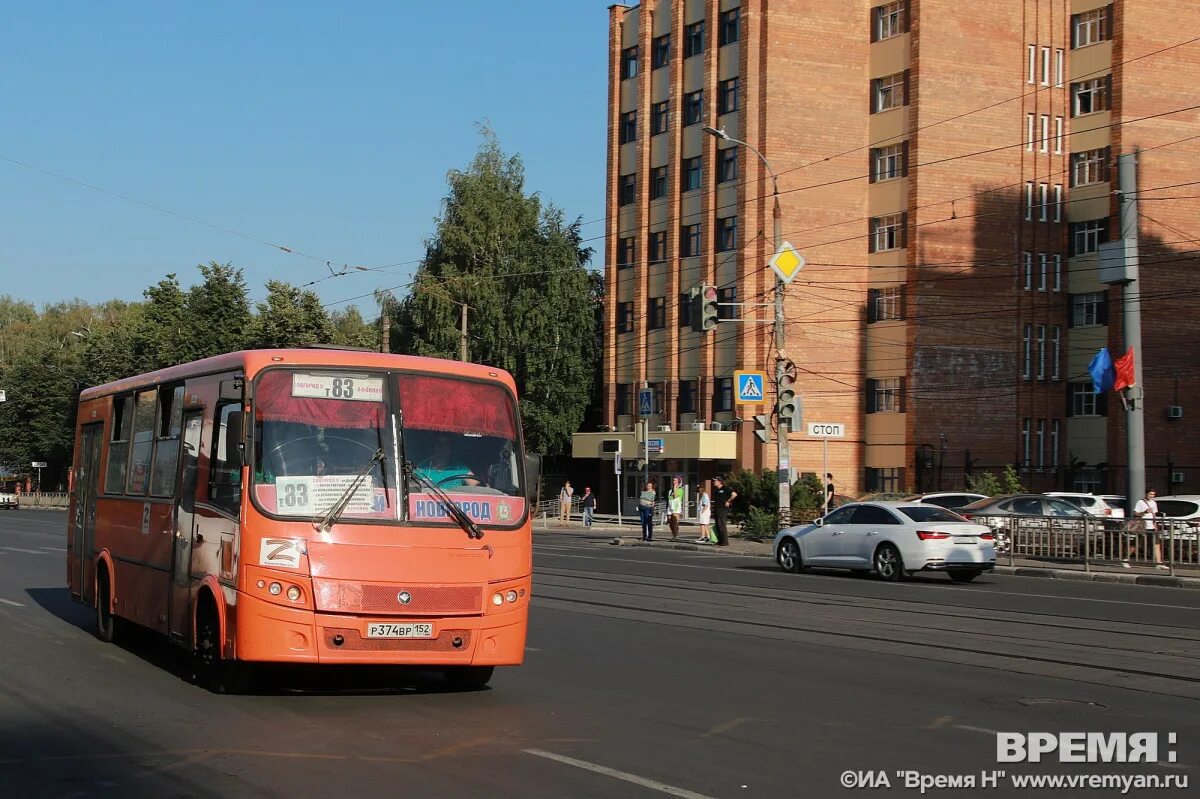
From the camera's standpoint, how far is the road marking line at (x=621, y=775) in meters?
→ 7.30

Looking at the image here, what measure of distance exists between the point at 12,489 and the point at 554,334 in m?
48.4

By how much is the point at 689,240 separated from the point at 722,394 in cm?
704

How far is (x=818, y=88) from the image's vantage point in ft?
186

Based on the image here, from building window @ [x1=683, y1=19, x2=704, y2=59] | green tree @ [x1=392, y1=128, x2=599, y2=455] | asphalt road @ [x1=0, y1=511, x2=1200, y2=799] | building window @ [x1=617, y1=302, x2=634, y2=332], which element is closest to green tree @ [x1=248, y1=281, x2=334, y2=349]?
green tree @ [x1=392, y1=128, x2=599, y2=455]

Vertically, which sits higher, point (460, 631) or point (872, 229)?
point (872, 229)

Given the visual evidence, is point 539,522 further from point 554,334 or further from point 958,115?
point 958,115

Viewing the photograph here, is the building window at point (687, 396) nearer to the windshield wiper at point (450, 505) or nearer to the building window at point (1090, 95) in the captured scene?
the building window at point (1090, 95)

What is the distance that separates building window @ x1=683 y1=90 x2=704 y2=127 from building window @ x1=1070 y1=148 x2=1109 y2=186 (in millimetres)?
15316

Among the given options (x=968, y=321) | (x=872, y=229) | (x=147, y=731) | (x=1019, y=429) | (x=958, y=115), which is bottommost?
(x=147, y=731)

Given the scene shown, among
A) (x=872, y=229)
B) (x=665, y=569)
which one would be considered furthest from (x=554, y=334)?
(x=665, y=569)

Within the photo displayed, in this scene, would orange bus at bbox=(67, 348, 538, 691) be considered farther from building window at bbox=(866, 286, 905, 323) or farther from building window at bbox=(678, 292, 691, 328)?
building window at bbox=(678, 292, 691, 328)

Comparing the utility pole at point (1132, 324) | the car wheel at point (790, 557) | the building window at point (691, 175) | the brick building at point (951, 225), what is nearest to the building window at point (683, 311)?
the brick building at point (951, 225)

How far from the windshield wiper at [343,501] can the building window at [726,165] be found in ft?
160

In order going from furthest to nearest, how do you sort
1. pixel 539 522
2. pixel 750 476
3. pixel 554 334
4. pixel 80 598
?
1. pixel 554 334
2. pixel 539 522
3. pixel 750 476
4. pixel 80 598
